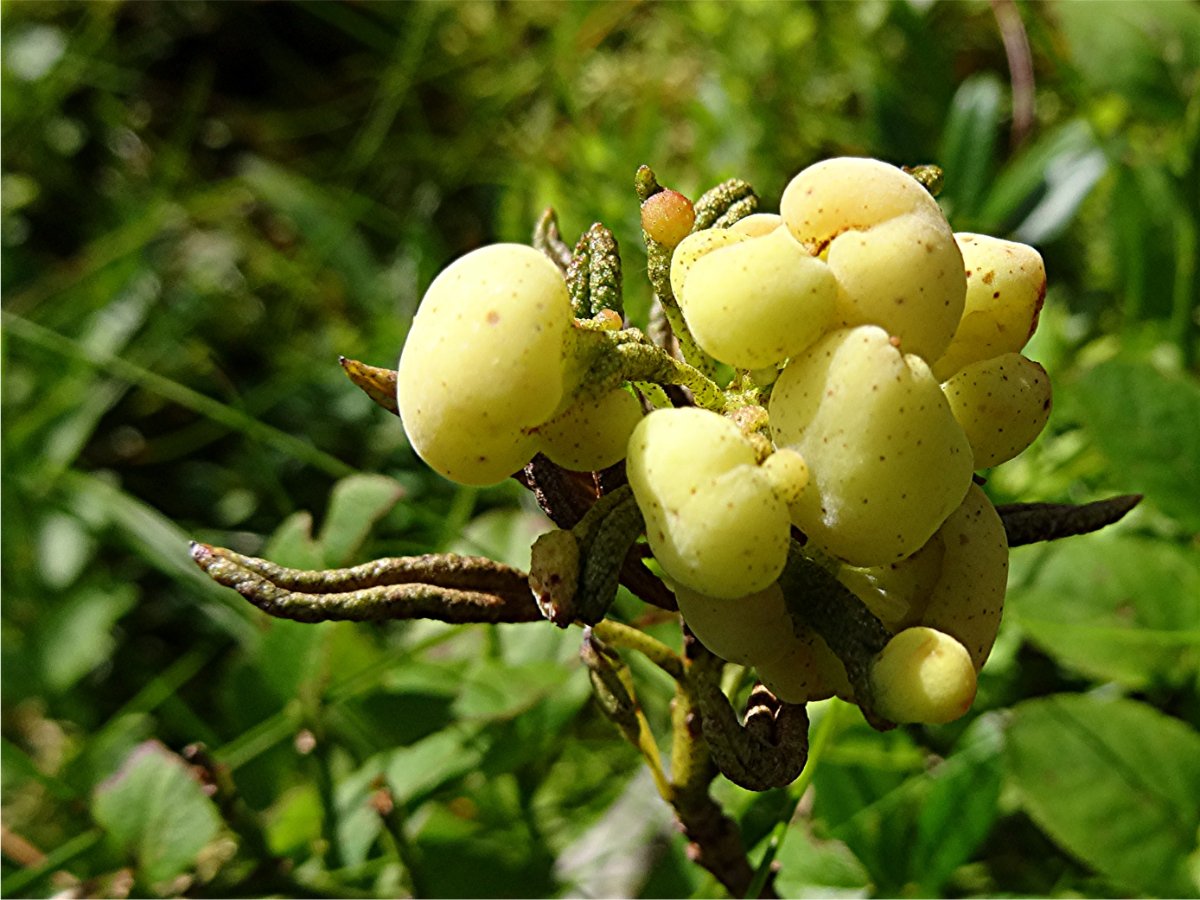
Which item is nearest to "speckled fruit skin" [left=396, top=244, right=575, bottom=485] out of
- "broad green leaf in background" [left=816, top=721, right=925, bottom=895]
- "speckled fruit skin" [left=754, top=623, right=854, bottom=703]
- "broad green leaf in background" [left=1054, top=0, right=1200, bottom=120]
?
"speckled fruit skin" [left=754, top=623, right=854, bottom=703]

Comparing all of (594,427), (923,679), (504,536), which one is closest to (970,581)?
(923,679)

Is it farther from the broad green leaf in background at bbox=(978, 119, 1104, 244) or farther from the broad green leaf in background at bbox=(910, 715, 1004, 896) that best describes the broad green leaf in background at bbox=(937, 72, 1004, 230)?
the broad green leaf in background at bbox=(910, 715, 1004, 896)

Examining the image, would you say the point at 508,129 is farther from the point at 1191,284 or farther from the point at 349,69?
the point at 1191,284

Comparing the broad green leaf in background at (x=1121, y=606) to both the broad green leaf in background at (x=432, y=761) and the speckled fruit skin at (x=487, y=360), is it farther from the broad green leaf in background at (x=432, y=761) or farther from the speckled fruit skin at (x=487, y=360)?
the speckled fruit skin at (x=487, y=360)

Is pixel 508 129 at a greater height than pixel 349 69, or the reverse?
pixel 349 69

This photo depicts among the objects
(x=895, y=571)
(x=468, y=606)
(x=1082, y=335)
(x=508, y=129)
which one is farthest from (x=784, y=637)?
(x=508, y=129)

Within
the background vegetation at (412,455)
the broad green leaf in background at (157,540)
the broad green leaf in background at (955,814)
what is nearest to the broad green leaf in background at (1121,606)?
the background vegetation at (412,455)
